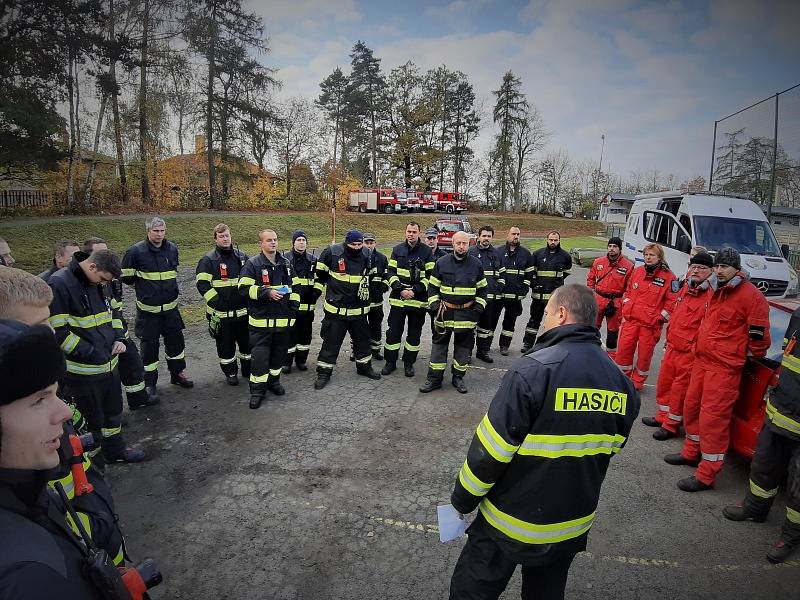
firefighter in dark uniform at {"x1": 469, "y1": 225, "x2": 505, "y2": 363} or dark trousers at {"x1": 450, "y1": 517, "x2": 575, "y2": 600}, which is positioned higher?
firefighter in dark uniform at {"x1": 469, "y1": 225, "x2": 505, "y2": 363}

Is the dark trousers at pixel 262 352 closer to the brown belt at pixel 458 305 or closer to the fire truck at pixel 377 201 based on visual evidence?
the brown belt at pixel 458 305

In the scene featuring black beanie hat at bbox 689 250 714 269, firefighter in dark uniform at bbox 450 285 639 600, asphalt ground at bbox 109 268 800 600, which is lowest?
asphalt ground at bbox 109 268 800 600

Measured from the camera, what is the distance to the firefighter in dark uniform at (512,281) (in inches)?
308

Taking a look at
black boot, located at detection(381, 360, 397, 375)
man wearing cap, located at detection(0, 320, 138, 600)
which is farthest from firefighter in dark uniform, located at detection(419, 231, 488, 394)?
man wearing cap, located at detection(0, 320, 138, 600)

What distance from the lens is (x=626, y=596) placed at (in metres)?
2.90

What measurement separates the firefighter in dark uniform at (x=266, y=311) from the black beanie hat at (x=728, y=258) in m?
4.56

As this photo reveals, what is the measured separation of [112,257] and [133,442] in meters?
1.98

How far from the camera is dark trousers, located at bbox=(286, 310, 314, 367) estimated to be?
21.7 feet

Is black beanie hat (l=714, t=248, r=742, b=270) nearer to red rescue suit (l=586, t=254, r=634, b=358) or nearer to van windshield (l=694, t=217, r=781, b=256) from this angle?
red rescue suit (l=586, t=254, r=634, b=358)

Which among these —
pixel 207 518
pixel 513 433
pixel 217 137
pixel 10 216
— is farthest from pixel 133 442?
pixel 217 137

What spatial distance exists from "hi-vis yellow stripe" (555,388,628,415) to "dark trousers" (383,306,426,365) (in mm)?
4607

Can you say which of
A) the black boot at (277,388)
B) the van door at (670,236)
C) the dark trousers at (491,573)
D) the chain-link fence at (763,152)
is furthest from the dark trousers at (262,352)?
the chain-link fence at (763,152)

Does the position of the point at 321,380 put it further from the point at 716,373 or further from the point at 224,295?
the point at 716,373

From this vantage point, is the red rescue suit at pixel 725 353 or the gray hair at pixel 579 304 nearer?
the gray hair at pixel 579 304
